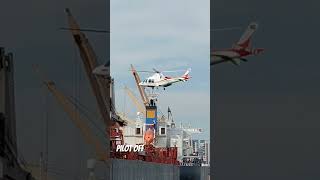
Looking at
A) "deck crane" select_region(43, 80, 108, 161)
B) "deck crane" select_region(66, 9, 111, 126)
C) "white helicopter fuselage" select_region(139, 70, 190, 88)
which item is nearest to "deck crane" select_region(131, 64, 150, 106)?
"white helicopter fuselage" select_region(139, 70, 190, 88)

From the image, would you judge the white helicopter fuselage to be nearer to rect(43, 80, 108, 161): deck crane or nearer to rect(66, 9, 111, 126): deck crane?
rect(66, 9, 111, 126): deck crane

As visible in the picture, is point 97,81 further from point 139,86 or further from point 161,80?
point 161,80

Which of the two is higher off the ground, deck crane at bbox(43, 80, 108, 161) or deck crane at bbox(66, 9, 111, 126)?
deck crane at bbox(66, 9, 111, 126)

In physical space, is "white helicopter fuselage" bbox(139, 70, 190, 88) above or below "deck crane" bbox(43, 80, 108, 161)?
above

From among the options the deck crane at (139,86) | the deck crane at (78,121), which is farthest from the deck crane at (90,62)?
Result: the deck crane at (139,86)

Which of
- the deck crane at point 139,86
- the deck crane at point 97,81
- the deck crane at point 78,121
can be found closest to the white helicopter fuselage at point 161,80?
the deck crane at point 139,86

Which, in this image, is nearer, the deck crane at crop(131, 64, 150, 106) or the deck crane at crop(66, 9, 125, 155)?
the deck crane at crop(66, 9, 125, 155)

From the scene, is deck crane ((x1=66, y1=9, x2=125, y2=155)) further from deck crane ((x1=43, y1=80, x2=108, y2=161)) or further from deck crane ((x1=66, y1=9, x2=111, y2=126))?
deck crane ((x1=43, y1=80, x2=108, y2=161))

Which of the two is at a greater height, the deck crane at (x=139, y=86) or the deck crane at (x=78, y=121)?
the deck crane at (x=139, y=86)

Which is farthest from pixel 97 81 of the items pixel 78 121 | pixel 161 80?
pixel 161 80

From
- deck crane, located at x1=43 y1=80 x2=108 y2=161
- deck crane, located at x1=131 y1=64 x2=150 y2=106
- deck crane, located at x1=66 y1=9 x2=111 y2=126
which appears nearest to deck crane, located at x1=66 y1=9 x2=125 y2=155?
deck crane, located at x1=66 y1=9 x2=111 y2=126

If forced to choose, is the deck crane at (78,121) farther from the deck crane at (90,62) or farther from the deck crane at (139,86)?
the deck crane at (139,86)

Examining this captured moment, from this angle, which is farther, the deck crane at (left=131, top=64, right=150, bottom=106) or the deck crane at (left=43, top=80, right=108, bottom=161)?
the deck crane at (left=131, top=64, right=150, bottom=106)

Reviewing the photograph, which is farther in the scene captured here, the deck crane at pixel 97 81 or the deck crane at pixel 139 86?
the deck crane at pixel 139 86
